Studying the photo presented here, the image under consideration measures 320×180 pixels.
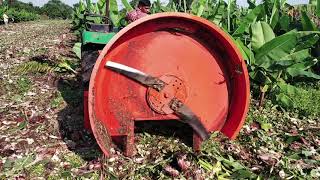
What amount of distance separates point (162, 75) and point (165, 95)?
17cm

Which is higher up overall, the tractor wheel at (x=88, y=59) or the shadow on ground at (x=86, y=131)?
the tractor wheel at (x=88, y=59)

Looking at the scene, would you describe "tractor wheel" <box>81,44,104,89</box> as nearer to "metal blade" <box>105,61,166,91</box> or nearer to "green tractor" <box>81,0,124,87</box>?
"green tractor" <box>81,0,124,87</box>

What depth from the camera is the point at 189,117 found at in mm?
3688

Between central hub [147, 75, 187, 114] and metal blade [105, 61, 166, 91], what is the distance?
4 cm

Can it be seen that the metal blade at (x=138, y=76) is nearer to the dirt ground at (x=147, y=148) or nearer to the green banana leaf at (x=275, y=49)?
the dirt ground at (x=147, y=148)

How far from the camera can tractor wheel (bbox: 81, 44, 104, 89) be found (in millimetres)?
Result: 4105

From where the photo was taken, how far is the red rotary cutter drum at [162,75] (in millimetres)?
3578

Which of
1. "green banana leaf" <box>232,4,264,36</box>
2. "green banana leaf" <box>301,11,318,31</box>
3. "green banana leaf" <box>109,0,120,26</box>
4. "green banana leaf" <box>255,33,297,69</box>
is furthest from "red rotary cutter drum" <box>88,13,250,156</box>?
"green banana leaf" <box>109,0,120,26</box>

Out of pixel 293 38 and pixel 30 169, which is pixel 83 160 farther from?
pixel 293 38

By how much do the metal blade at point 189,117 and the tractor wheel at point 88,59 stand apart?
950 millimetres

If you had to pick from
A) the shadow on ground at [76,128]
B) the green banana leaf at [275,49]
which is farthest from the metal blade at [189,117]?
the green banana leaf at [275,49]

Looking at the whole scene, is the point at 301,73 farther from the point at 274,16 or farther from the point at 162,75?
the point at 162,75

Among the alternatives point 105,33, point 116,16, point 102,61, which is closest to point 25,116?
point 105,33

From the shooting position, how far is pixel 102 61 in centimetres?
349
